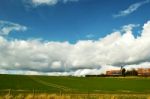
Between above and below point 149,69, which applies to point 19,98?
below

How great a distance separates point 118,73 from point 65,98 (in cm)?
12519

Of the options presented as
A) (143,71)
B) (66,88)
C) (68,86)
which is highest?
(143,71)

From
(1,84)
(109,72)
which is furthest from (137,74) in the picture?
(1,84)

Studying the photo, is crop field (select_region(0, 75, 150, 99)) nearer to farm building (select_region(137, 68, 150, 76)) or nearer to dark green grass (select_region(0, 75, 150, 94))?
dark green grass (select_region(0, 75, 150, 94))

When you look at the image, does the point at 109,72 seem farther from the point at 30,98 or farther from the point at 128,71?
the point at 30,98

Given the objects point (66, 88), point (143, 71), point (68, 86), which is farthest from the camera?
point (143, 71)

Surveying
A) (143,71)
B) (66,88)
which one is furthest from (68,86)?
(143,71)

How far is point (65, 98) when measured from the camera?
1427 inches

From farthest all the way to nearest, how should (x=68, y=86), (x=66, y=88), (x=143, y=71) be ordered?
1. (x=143, y=71)
2. (x=68, y=86)
3. (x=66, y=88)

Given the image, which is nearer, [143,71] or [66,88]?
[66,88]

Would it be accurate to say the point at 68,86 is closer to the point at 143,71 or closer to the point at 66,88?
the point at 66,88

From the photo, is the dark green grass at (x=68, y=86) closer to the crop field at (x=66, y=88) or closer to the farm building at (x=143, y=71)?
the crop field at (x=66, y=88)

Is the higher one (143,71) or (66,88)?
(143,71)

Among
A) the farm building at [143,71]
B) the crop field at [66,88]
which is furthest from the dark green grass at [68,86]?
the farm building at [143,71]
